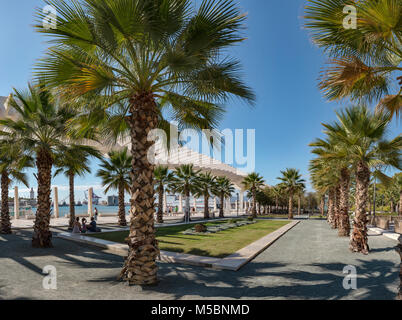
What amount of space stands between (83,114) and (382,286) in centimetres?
906

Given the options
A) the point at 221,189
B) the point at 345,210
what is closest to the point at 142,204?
the point at 345,210

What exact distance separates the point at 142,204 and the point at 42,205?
25.7ft

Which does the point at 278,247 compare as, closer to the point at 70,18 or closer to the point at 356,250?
the point at 356,250

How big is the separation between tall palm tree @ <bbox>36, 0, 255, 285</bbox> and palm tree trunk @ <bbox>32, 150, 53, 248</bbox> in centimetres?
657

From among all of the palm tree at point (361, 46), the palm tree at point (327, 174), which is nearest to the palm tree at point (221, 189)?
the palm tree at point (327, 174)

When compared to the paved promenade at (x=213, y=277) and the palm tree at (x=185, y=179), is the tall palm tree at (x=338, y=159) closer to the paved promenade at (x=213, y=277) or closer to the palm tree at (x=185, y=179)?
the paved promenade at (x=213, y=277)

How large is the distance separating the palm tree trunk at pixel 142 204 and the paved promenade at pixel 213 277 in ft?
1.31

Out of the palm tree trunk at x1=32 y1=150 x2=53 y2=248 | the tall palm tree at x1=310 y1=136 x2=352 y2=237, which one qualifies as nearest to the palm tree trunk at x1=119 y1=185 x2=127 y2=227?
the palm tree trunk at x1=32 y1=150 x2=53 y2=248

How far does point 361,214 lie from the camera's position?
11633 millimetres

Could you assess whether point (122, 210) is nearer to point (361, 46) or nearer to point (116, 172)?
point (116, 172)

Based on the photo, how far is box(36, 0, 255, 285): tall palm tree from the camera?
5375 millimetres

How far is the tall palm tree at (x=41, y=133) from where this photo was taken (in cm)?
A: 1111
